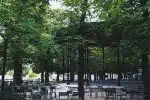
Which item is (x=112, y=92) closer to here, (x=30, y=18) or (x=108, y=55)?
(x=30, y=18)

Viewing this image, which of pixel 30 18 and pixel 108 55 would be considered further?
pixel 108 55

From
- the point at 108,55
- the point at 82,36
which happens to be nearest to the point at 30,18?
the point at 82,36

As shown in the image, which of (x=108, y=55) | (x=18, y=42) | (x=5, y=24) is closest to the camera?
(x=5, y=24)

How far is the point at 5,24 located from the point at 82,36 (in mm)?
4133

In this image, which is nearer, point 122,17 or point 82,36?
point 122,17

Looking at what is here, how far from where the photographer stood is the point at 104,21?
2175 cm

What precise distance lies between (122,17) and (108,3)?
1357 mm

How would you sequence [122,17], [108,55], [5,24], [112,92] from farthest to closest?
[108,55], [112,92], [5,24], [122,17]

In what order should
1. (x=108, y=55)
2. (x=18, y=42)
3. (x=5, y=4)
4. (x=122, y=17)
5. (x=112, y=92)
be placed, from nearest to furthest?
(x=5, y=4) < (x=122, y=17) < (x=112, y=92) < (x=18, y=42) < (x=108, y=55)

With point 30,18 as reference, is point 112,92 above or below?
below

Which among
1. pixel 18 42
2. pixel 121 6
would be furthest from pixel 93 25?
pixel 18 42

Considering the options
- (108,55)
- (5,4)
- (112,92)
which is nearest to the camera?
(5,4)

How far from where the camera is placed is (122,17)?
779 inches

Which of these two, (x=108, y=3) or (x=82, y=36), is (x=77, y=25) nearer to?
(x=82, y=36)
